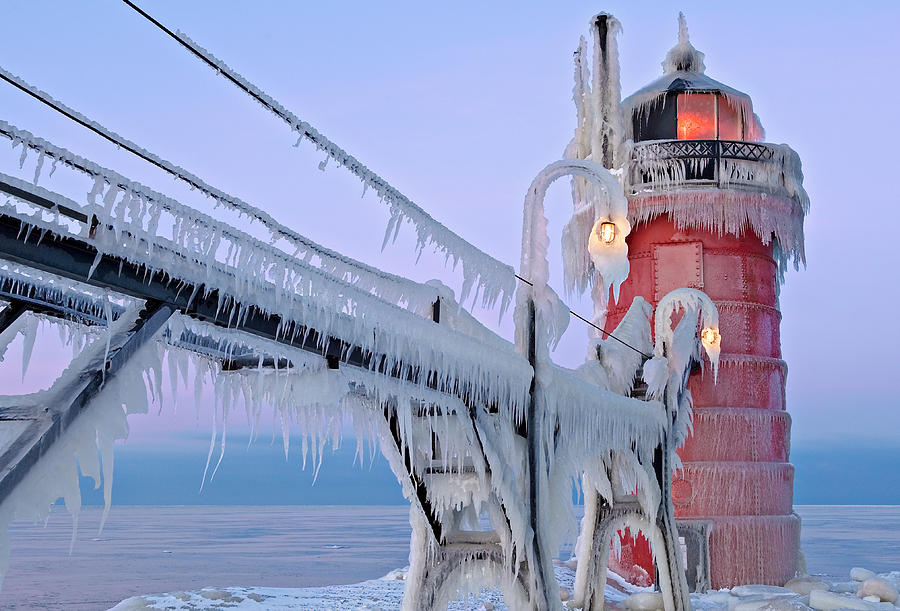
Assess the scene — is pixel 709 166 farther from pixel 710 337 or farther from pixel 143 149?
pixel 143 149

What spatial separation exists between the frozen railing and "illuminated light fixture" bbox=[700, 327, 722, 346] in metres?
3.39

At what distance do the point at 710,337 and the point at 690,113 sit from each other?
19.7 feet

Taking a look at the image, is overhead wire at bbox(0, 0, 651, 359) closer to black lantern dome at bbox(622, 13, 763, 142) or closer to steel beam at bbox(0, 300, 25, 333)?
steel beam at bbox(0, 300, 25, 333)

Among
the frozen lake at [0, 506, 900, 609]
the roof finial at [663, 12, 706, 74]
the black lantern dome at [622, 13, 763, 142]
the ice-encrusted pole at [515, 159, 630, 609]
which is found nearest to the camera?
the ice-encrusted pole at [515, 159, 630, 609]

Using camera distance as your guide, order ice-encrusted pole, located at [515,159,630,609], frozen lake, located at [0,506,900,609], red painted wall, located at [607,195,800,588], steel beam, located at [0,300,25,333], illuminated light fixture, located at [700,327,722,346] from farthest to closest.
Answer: frozen lake, located at [0,506,900,609], red painted wall, located at [607,195,800,588], illuminated light fixture, located at [700,327,722,346], ice-encrusted pole, located at [515,159,630,609], steel beam, located at [0,300,25,333]

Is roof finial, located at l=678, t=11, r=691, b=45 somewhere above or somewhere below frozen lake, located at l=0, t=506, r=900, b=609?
above

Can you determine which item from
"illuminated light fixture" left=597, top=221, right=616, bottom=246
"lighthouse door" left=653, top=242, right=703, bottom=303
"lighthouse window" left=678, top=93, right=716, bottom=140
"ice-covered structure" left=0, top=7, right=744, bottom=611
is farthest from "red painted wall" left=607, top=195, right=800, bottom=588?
"illuminated light fixture" left=597, top=221, right=616, bottom=246

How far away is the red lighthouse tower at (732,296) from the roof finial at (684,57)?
111 inches

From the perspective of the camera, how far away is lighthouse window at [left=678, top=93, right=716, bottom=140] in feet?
71.1

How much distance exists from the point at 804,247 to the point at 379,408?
1595cm

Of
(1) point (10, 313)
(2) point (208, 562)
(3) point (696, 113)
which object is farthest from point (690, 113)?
(2) point (208, 562)

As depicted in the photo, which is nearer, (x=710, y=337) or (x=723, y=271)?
(x=710, y=337)

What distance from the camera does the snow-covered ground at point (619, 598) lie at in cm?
1509

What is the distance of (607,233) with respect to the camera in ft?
30.4
